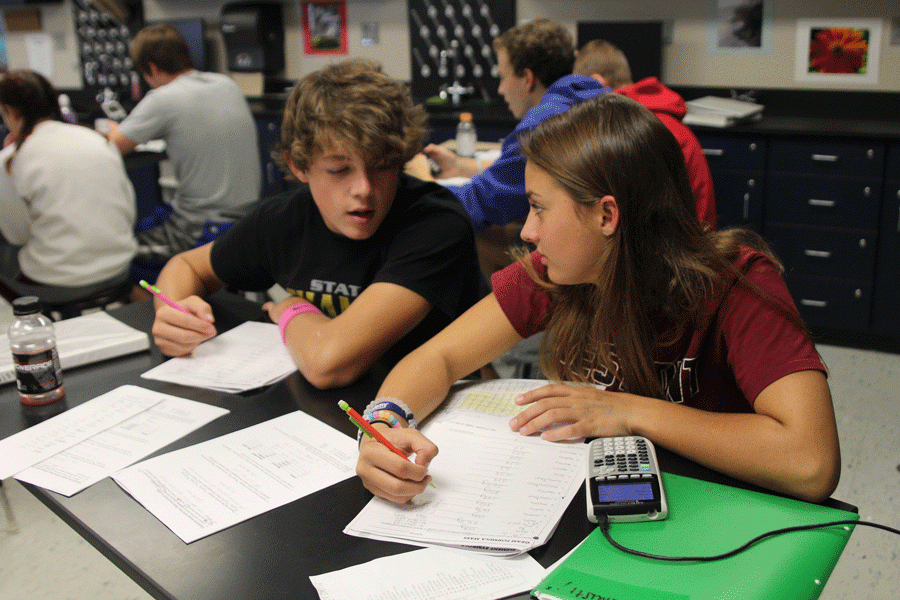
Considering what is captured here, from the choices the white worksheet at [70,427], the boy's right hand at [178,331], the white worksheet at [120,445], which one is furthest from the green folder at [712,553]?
the boy's right hand at [178,331]

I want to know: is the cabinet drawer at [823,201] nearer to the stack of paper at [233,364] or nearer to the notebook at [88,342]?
the stack of paper at [233,364]

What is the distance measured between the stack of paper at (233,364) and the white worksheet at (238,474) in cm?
18

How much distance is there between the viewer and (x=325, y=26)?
4949mm

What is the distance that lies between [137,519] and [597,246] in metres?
0.74

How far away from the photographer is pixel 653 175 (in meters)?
1.12

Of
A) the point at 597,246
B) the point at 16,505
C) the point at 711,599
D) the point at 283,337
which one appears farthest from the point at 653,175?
the point at 16,505

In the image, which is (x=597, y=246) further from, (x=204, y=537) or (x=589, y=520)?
(x=204, y=537)

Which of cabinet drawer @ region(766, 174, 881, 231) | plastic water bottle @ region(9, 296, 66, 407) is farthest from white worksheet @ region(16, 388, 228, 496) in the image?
cabinet drawer @ region(766, 174, 881, 231)

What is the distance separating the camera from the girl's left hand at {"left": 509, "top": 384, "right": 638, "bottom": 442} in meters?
1.12

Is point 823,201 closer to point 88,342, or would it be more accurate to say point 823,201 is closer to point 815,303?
point 815,303

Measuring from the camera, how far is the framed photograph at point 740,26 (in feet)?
12.1

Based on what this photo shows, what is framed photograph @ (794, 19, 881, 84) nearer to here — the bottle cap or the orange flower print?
the orange flower print

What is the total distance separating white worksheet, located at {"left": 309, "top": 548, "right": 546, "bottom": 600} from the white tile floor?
1300 millimetres

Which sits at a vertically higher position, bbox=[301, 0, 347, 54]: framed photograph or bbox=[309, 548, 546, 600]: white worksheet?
bbox=[301, 0, 347, 54]: framed photograph
